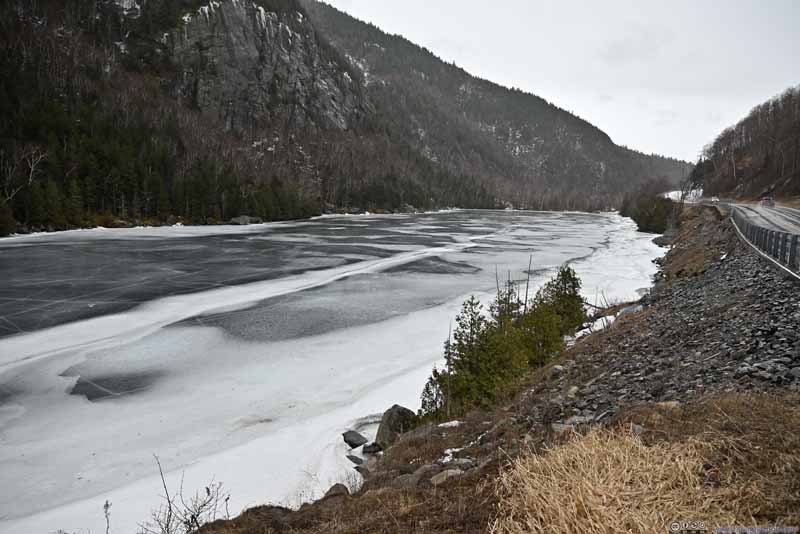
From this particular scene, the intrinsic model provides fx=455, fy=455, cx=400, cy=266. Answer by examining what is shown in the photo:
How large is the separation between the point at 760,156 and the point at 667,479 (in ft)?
392

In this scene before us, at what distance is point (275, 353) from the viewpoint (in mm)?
16594

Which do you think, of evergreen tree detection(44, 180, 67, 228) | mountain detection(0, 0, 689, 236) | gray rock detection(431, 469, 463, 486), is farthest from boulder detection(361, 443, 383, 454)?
evergreen tree detection(44, 180, 67, 228)

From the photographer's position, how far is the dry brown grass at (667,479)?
10.5ft

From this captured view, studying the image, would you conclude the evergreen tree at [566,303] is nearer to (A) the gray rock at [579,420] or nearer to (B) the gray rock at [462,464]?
(A) the gray rock at [579,420]

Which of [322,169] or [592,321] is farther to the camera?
[322,169]

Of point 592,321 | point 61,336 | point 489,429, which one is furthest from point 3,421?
point 592,321

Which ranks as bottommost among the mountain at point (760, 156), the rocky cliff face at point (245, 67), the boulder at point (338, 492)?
the boulder at point (338, 492)

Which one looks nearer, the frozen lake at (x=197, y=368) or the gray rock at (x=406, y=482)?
the gray rock at (x=406, y=482)

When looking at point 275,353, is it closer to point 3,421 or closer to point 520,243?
point 3,421

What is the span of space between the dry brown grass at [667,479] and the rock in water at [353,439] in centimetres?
686

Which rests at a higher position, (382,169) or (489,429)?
(382,169)

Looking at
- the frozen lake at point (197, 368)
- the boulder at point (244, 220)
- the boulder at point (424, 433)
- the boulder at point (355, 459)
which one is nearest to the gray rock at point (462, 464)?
the boulder at point (424, 433)

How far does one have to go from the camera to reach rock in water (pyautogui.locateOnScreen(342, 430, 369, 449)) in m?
10.9

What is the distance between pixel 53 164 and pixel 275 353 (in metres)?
69.3
